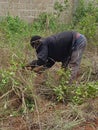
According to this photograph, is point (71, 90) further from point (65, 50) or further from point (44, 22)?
point (44, 22)

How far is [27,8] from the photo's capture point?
41.0 feet

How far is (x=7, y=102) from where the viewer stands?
21.9 feet

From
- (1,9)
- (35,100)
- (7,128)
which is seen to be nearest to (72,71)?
(35,100)

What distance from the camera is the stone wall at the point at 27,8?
12.0 m

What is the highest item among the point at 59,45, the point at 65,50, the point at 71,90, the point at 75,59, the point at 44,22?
the point at 59,45

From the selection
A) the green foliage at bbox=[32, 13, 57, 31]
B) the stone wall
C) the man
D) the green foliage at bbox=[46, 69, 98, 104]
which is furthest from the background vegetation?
the stone wall

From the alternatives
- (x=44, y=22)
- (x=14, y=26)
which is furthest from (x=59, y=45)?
(x=44, y=22)

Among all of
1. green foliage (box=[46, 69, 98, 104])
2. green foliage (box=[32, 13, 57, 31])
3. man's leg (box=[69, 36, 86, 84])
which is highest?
man's leg (box=[69, 36, 86, 84])

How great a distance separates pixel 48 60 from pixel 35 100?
125 cm

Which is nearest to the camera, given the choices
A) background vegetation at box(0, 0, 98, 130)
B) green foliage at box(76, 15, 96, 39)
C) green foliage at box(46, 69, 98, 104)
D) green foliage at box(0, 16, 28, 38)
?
background vegetation at box(0, 0, 98, 130)

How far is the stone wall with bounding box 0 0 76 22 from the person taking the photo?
1205cm

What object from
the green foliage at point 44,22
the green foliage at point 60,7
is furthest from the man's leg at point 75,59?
the green foliage at point 60,7

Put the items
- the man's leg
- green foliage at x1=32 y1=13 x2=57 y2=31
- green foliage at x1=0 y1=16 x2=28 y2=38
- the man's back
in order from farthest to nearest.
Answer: green foliage at x1=32 y1=13 x2=57 y2=31 → green foliage at x1=0 y1=16 x2=28 y2=38 → the man's leg → the man's back

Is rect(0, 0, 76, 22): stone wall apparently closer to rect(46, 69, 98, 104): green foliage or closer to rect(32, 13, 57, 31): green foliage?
rect(32, 13, 57, 31): green foliage
